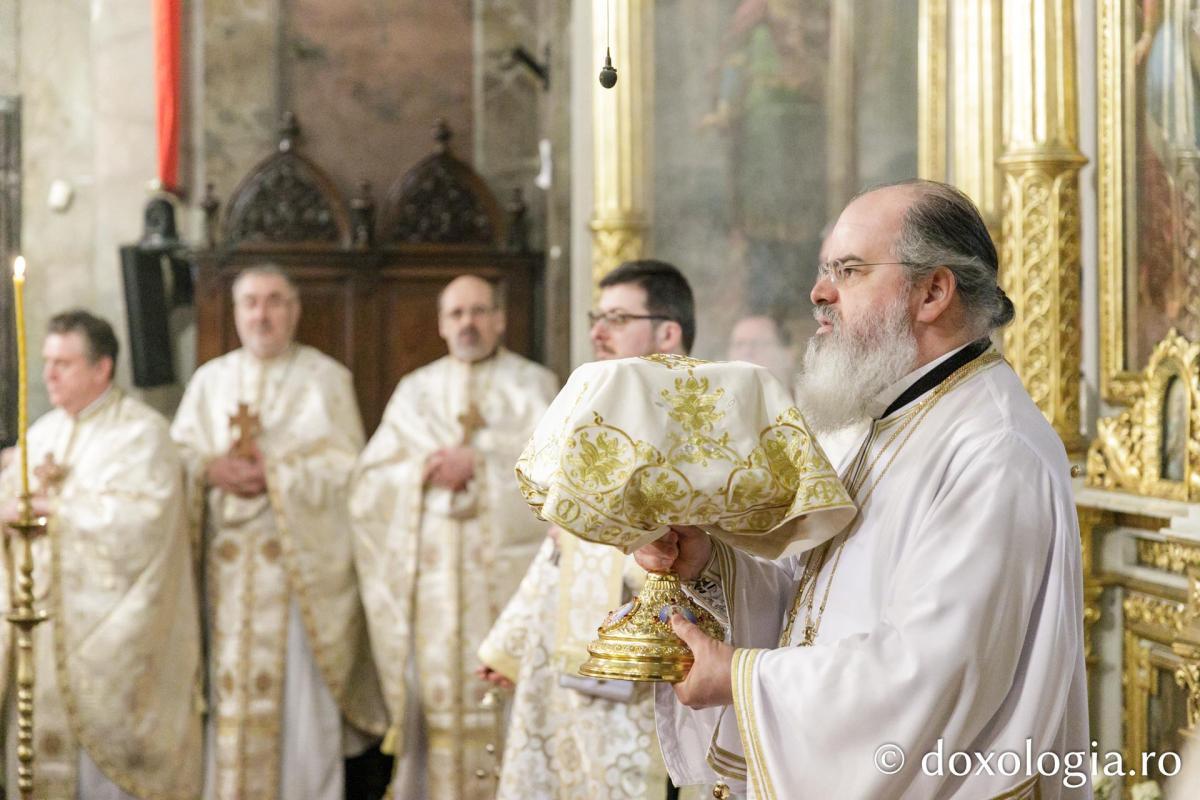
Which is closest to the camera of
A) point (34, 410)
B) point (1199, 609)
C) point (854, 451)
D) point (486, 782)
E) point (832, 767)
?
point (832, 767)

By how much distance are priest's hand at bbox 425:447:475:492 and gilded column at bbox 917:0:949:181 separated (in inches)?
91.5

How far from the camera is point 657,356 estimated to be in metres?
2.32

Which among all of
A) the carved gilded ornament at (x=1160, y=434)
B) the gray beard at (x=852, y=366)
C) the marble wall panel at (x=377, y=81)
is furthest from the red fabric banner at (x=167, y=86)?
the gray beard at (x=852, y=366)

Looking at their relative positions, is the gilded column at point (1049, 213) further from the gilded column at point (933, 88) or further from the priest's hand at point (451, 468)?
the priest's hand at point (451, 468)

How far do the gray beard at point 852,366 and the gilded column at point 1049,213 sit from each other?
180 cm

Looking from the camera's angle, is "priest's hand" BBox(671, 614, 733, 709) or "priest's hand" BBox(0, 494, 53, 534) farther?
"priest's hand" BBox(0, 494, 53, 534)

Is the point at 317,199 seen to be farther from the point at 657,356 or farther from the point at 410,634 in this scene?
the point at 657,356

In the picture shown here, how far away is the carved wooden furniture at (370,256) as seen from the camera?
7.56 m

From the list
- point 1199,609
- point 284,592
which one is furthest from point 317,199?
point 1199,609

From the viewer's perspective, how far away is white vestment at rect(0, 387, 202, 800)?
5965 mm

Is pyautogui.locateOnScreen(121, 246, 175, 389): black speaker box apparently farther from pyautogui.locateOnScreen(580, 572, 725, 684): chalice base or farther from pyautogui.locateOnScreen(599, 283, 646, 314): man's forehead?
pyautogui.locateOnScreen(580, 572, 725, 684): chalice base

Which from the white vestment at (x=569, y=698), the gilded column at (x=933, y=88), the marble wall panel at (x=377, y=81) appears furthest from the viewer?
the marble wall panel at (x=377, y=81)

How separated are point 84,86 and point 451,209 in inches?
79.0

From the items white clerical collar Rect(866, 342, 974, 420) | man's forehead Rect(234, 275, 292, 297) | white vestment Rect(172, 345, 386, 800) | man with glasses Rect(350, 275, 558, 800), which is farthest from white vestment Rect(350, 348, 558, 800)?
white clerical collar Rect(866, 342, 974, 420)
